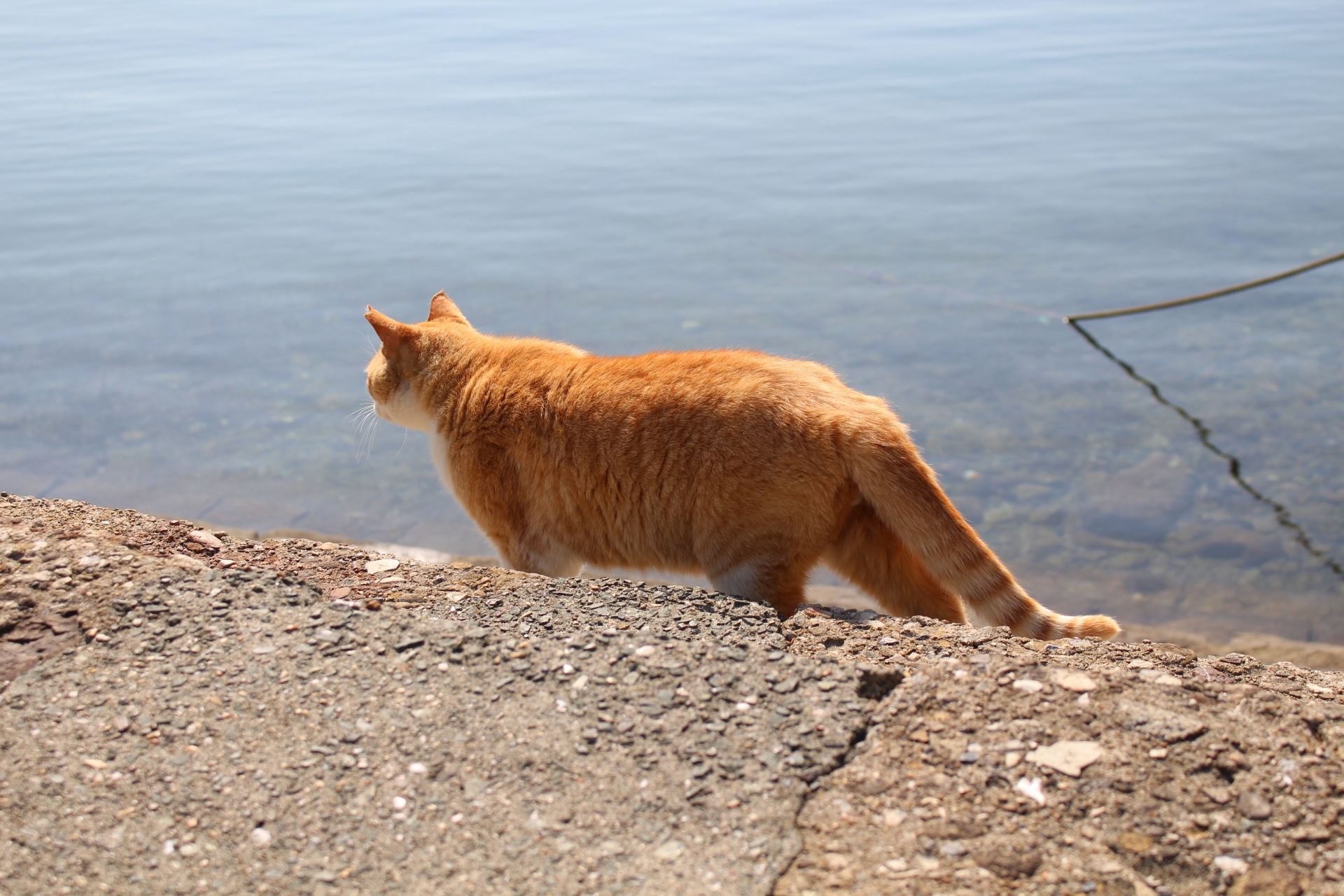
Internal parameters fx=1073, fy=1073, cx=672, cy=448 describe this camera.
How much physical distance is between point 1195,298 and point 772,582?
653cm

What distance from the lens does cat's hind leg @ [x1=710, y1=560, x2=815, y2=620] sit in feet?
11.4

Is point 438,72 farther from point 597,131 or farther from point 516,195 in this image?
point 516,195

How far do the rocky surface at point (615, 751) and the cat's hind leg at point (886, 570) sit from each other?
525mm

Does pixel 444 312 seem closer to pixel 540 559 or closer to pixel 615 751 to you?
pixel 540 559

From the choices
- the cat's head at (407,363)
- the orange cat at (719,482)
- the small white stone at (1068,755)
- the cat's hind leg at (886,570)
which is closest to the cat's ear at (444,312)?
the cat's head at (407,363)

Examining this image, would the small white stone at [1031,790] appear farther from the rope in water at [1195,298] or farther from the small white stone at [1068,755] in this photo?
the rope in water at [1195,298]

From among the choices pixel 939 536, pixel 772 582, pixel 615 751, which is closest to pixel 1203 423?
pixel 939 536

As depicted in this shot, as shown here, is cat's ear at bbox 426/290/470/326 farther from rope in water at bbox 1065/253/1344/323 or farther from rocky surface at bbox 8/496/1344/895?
rope in water at bbox 1065/253/1344/323

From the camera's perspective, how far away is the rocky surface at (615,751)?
2068 mm

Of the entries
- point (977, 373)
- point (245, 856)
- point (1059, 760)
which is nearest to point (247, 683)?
point (245, 856)

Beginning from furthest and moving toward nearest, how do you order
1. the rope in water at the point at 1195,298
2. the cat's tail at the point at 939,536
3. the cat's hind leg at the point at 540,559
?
the rope in water at the point at 1195,298
the cat's hind leg at the point at 540,559
the cat's tail at the point at 939,536

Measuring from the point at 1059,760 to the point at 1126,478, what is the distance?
18.4 ft

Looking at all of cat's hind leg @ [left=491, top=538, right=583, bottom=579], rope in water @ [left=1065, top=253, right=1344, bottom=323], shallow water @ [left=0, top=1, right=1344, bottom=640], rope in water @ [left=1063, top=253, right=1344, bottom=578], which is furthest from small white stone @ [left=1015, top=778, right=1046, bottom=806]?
rope in water @ [left=1065, top=253, right=1344, bottom=323]

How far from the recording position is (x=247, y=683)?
262 centimetres
